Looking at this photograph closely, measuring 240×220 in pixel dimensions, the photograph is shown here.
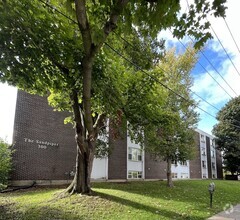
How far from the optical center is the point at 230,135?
134ft

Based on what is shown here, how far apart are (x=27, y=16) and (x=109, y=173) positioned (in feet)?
62.5

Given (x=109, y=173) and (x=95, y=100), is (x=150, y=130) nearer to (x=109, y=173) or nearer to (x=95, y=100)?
(x=95, y=100)

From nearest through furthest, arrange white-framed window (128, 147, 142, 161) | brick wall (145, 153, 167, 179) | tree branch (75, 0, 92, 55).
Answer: tree branch (75, 0, 92, 55) → white-framed window (128, 147, 142, 161) → brick wall (145, 153, 167, 179)

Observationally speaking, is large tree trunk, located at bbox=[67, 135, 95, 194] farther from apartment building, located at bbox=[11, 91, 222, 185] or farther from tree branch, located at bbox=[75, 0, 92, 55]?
tree branch, located at bbox=[75, 0, 92, 55]

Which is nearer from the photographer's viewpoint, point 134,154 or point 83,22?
point 83,22

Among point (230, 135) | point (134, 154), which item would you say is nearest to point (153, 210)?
point (134, 154)

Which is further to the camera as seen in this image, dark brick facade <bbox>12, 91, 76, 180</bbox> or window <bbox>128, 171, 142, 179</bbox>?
window <bbox>128, 171, 142, 179</bbox>

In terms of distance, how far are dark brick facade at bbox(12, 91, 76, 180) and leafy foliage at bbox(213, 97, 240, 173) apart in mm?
30097

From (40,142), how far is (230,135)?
33.4 meters

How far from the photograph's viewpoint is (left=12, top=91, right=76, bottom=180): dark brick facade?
54.0 ft

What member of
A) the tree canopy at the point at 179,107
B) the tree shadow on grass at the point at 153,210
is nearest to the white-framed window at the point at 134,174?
the tree canopy at the point at 179,107

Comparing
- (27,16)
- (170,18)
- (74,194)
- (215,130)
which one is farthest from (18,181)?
(215,130)

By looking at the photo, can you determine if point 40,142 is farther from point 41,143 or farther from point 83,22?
point 83,22

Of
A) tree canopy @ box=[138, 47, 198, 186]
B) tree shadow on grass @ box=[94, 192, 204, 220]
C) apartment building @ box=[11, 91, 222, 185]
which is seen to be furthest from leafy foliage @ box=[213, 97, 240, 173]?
tree shadow on grass @ box=[94, 192, 204, 220]
